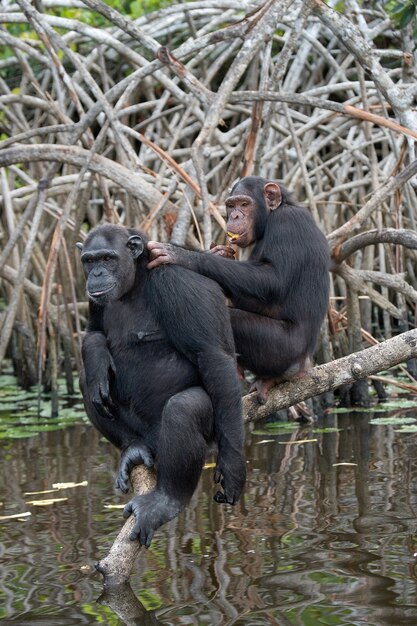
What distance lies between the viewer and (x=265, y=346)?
6.32m

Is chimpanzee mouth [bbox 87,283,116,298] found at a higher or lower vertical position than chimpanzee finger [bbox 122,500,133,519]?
higher

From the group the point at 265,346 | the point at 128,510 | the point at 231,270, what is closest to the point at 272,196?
the point at 231,270

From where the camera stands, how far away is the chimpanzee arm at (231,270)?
6.04 metres

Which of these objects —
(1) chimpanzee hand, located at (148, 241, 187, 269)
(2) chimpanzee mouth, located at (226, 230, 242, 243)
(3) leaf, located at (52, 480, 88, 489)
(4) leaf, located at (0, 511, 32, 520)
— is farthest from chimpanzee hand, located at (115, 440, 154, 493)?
(3) leaf, located at (52, 480, 88, 489)

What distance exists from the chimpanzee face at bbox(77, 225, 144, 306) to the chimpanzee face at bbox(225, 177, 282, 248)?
937 mm

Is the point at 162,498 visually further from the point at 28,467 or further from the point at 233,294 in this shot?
the point at 28,467

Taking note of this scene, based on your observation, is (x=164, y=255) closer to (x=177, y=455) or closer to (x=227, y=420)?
(x=227, y=420)

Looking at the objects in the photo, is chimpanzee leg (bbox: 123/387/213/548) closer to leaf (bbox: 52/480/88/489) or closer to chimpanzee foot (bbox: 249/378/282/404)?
chimpanzee foot (bbox: 249/378/282/404)

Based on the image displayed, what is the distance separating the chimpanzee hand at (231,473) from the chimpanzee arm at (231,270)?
3.65 feet

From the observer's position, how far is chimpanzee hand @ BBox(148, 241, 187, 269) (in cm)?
596

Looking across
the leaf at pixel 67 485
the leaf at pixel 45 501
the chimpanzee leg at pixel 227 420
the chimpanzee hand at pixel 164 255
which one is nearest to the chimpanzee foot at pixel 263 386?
the chimpanzee leg at pixel 227 420

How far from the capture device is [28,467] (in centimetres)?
948

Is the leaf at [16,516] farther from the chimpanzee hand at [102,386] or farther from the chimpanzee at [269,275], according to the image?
the chimpanzee at [269,275]

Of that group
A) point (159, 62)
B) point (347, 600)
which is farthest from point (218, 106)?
point (347, 600)
